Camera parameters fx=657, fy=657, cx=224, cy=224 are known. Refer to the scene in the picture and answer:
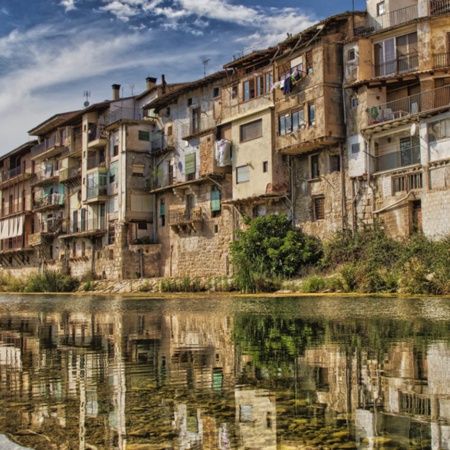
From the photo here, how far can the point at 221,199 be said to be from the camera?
4162 cm

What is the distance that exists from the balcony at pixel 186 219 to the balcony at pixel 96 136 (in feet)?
31.8

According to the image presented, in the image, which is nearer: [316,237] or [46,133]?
[316,237]

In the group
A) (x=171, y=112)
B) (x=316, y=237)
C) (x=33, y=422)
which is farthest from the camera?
(x=171, y=112)

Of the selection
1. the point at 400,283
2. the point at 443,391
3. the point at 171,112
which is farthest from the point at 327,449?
the point at 171,112

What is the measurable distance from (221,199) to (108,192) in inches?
483

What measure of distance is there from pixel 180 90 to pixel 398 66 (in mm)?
17455

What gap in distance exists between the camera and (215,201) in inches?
1666

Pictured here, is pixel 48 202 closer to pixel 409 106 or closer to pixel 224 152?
pixel 224 152

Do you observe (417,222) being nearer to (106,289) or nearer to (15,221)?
(106,289)

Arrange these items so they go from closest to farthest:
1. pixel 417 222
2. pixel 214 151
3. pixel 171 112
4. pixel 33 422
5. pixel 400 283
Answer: pixel 33 422 < pixel 400 283 < pixel 417 222 < pixel 214 151 < pixel 171 112

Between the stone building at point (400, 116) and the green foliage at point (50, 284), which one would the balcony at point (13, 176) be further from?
the stone building at point (400, 116)

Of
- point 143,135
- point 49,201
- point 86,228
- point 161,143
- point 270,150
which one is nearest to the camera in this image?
point 270,150

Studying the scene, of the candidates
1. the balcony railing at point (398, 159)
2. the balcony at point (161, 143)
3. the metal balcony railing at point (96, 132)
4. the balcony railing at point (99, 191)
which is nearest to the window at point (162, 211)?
the balcony at point (161, 143)

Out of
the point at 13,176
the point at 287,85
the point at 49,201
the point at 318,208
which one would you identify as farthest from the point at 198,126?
the point at 13,176
